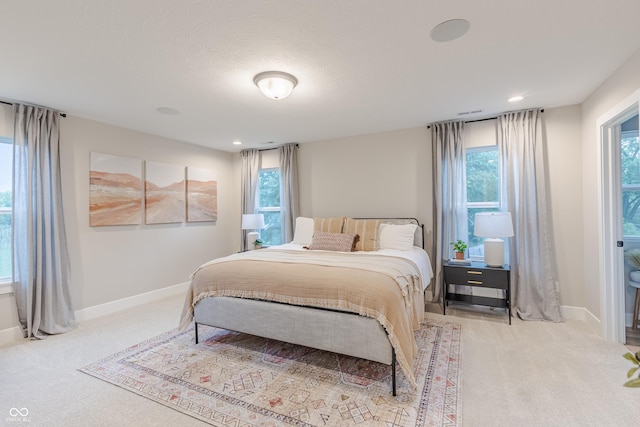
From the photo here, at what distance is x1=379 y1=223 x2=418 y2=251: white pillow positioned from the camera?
12.1ft

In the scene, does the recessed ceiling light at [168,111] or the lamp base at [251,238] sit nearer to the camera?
the recessed ceiling light at [168,111]

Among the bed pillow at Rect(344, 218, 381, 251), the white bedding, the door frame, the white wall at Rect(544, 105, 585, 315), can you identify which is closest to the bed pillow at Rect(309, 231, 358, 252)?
the bed pillow at Rect(344, 218, 381, 251)

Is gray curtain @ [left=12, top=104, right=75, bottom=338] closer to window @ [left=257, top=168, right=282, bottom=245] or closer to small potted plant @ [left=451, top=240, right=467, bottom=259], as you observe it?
window @ [left=257, top=168, right=282, bottom=245]

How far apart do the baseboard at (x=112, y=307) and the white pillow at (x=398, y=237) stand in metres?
3.26

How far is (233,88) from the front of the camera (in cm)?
279

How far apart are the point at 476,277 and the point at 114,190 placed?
181 inches

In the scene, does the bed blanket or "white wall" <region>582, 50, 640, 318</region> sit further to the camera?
"white wall" <region>582, 50, 640, 318</region>

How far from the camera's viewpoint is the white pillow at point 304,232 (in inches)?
169

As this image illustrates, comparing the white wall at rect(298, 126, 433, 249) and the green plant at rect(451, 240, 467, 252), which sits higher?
the white wall at rect(298, 126, 433, 249)

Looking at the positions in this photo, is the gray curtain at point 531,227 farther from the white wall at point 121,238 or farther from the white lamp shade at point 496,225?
the white wall at point 121,238

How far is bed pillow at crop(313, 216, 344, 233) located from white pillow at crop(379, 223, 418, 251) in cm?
57

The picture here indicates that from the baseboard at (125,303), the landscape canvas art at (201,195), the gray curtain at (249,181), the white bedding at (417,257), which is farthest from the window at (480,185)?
the baseboard at (125,303)

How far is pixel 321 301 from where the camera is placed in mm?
2271

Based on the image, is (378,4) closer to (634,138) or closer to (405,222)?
(405,222)
